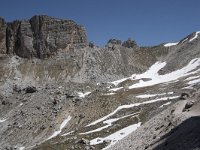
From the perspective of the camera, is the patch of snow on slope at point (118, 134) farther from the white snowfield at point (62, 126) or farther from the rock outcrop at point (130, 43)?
the rock outcrop at point (130, 43)

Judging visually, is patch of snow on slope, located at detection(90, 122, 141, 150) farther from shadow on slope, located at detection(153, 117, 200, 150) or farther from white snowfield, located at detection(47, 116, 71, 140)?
shadow on slope, located at detection(153, 117, 200, 150)

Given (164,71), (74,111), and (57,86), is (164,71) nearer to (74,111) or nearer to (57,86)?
(57,86)

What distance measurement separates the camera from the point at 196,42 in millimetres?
135000

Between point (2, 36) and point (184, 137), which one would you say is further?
point (2, 36)

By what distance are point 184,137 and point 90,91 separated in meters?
73.3

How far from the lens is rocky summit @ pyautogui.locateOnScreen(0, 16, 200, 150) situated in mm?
41062

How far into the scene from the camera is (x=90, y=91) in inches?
3986

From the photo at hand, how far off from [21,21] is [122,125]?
94748 mm

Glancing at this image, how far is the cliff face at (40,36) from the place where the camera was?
141 metres

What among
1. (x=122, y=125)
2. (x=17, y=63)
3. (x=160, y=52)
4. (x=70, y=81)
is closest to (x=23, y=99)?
(x=70, y=81)

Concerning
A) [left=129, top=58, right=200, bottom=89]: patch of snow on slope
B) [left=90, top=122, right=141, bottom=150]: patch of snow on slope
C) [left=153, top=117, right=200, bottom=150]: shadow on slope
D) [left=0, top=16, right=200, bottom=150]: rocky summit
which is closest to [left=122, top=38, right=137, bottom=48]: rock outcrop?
[left=0, top=16, right=200, bottom=150]: rocky summit

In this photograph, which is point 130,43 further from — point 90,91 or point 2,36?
point 90,91

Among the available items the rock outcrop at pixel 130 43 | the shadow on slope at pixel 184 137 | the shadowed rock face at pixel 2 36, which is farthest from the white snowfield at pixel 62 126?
the rock outcrop at pixel 130 43

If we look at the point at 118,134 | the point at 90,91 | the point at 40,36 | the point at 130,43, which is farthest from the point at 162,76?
the point at 118,134
